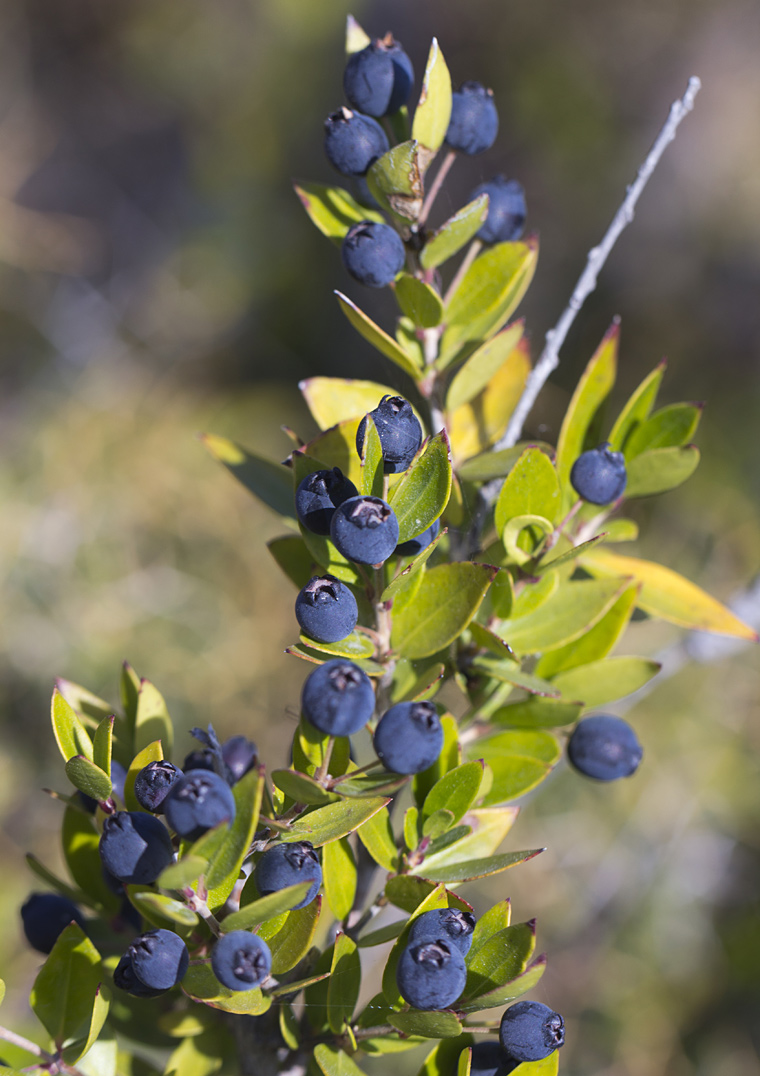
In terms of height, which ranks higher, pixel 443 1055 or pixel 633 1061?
pixel 443 1055

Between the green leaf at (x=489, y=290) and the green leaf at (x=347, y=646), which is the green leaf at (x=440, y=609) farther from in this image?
the green leaf at (x=489, y=290)

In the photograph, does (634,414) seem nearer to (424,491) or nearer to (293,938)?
(424,491)

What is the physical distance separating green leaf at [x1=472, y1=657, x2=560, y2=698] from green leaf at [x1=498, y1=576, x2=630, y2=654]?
0.06 feet

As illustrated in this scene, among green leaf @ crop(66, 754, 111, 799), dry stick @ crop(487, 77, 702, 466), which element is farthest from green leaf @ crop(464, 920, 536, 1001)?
dry stick @ crop(487, 77, 702, 466)

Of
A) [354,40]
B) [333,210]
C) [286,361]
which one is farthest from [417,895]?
[286,361]

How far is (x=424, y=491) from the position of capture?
1.40 ft

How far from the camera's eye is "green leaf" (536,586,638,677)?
562 mm

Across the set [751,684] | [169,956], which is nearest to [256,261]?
[751,684]

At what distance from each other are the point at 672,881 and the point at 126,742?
1.68m

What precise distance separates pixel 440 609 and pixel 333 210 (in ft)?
1.02

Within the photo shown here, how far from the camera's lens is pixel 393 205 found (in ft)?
1.69

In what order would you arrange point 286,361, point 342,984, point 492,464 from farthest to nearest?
point 286,361
point 492,464
point 342,984

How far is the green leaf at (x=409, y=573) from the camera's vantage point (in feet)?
1.41

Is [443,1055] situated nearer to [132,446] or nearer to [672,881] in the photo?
[672,881]
